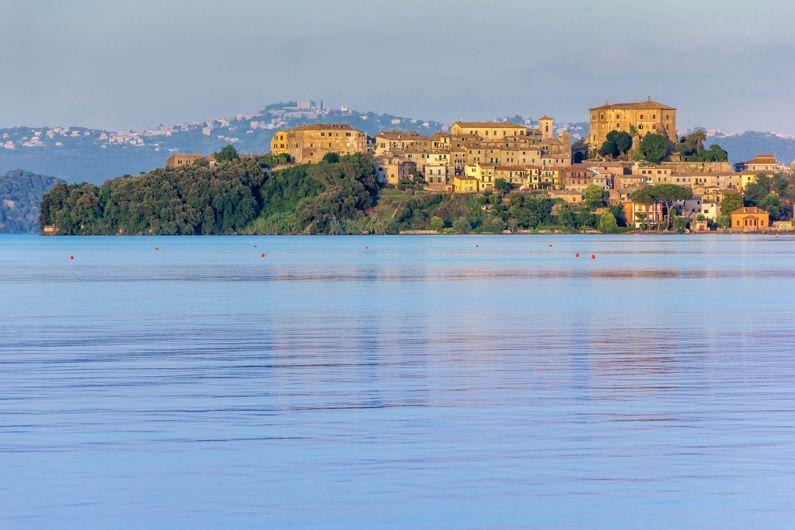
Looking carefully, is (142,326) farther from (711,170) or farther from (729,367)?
(711,170)

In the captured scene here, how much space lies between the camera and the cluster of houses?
15088cm

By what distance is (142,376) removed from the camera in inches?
711

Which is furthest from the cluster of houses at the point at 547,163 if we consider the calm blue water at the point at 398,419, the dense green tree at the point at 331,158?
the calm blue water at the point at 398,419

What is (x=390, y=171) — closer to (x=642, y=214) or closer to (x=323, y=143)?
(x=323, y=143)

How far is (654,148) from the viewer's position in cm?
15788

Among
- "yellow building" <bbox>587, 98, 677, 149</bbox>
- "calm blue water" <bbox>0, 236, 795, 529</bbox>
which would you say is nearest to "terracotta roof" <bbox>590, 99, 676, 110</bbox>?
"yellow building" <bbox>587, 98, 677, 149</bbox>

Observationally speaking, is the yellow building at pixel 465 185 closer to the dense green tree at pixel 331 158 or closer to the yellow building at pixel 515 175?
the yellow building at pixel 515 175

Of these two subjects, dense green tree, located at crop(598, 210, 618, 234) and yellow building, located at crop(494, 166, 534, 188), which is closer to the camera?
dense green tree, located at crop(598, 210, 618, 234)

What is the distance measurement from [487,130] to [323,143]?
20.0m

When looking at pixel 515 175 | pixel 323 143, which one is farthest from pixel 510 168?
pixel 323 143

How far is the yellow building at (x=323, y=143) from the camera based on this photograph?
6432 inches

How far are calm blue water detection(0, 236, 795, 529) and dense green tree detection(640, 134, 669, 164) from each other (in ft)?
420

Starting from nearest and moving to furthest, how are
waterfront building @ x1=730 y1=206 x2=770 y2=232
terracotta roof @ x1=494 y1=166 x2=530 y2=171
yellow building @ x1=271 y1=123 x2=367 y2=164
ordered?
1. waterfront building @ x1=730 y1=206 x2=770 y2=232
2. terracotta roof @ x1=494 y1=166 x2=530 y2=171
3. yellow building @ x1=271 y1=123 x2=367 y2=164

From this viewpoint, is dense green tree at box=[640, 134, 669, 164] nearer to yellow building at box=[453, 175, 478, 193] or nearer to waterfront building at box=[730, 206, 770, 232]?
waterfront building at box=[730, 206, 770, 232]
